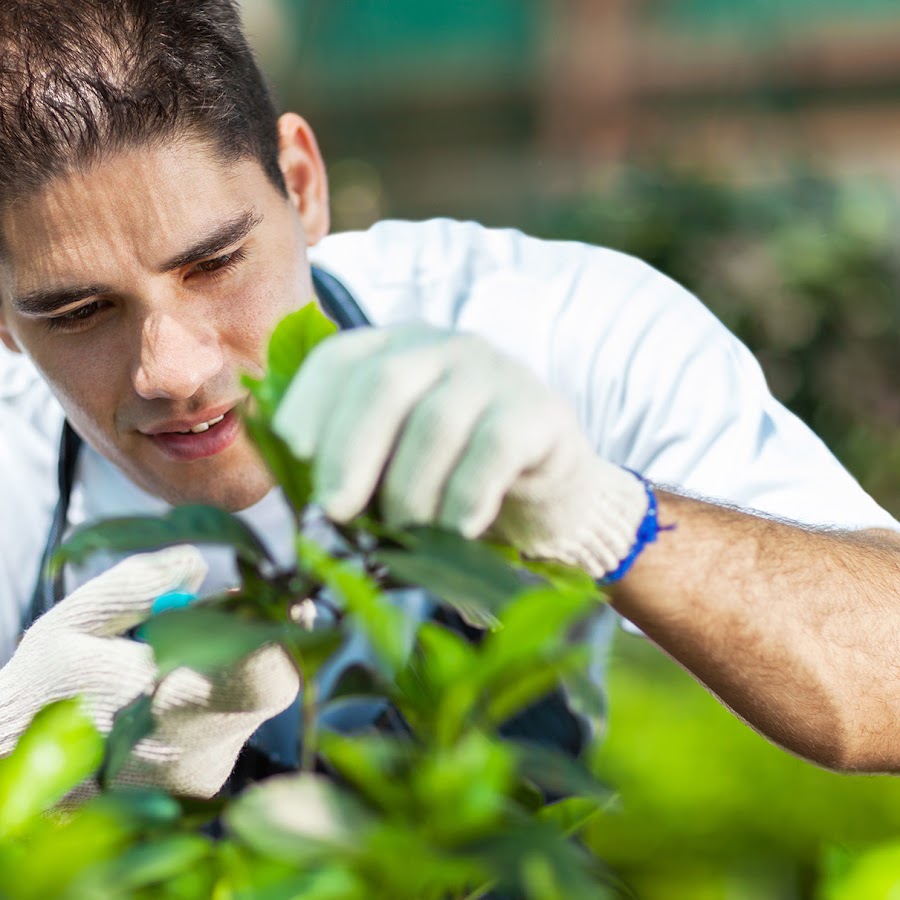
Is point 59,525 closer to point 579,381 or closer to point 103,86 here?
point 103,86

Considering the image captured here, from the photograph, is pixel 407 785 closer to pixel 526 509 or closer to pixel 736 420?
pixel 526 509

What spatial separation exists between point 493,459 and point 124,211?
65cm

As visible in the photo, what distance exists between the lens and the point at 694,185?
12.8 ft

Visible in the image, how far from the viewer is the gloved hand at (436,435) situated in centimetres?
77

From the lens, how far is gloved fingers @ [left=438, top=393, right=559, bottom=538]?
80cm

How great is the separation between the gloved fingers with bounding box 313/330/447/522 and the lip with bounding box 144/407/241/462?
62 centimetres

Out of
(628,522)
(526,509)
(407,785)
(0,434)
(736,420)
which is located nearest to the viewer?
(407,785)

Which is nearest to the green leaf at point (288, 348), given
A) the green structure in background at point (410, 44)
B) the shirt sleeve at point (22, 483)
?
the shirt sleeve at point (22, 483)

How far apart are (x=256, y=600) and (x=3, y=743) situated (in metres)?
0.58

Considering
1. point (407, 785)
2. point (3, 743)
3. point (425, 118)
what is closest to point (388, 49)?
point (425, 118)

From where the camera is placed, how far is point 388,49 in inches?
320

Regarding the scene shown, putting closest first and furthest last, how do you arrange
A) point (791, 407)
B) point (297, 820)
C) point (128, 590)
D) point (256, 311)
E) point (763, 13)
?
point (297, 820)
point (128, 590)
point (256, 311)
point (791, 407)
point (763, 13)

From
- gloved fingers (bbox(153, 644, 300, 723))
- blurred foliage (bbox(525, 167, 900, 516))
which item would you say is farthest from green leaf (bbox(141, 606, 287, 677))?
blurred foliage (bbox(525, 167, 900, 516))

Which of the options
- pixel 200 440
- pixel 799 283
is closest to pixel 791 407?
pixel 799 283
